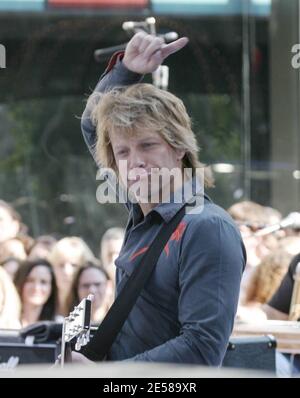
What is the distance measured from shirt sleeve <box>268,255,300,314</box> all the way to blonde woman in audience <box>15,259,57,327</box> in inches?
47.1

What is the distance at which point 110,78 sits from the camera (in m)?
2.37

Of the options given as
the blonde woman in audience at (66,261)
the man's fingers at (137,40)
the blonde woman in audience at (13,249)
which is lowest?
the blonde woman in audience at (66,261)

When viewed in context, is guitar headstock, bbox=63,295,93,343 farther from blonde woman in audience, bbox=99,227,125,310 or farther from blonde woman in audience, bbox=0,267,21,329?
blonde woman in audience, bbox=99,227,125,310

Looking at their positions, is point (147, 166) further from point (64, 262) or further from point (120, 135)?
point (64, 262)

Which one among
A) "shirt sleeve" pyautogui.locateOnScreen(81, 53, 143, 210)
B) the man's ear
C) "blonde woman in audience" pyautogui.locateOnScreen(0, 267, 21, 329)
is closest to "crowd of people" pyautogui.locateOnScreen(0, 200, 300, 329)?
"blonde woman in audience" pyautogui.locateOnScreen(0, 267, 21, 329)

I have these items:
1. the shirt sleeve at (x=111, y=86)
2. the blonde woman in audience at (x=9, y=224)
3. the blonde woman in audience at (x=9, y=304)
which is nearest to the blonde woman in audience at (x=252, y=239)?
the blonde woman in audience at (x=9, y=304)

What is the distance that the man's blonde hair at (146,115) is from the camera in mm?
2203

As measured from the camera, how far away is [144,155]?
7.33ft

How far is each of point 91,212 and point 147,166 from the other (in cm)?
→ 538

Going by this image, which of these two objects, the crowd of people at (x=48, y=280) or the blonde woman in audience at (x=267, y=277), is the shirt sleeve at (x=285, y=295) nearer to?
the blonde woman in audience at (x=267, y=277)

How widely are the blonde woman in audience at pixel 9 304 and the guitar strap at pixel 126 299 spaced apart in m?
2.14

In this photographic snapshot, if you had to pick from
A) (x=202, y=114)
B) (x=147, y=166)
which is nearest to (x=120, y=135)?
(x=147, y=166)

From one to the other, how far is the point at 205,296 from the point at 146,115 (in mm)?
432

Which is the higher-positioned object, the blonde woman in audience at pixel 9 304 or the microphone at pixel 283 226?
the microphone at pixel 283 226
